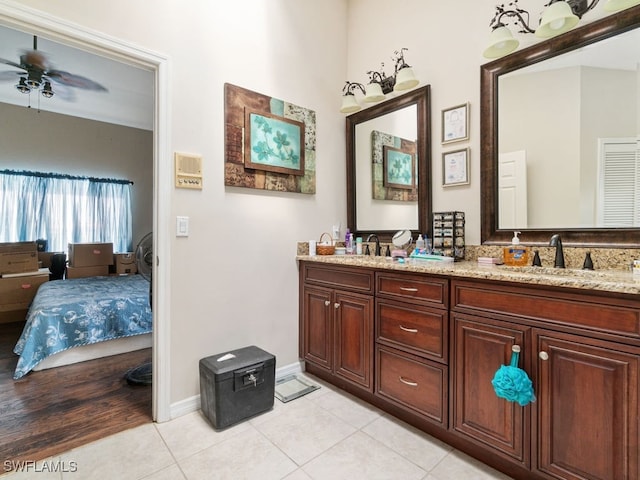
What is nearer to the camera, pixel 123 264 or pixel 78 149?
pixel 123 264

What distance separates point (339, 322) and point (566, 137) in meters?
1.71

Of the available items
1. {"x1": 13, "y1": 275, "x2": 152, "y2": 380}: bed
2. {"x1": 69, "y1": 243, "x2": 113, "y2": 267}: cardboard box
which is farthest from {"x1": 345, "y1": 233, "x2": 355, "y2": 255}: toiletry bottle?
{"x1": 69, "y1": 243, "x2": 113, "y2": 267}: cardboard box

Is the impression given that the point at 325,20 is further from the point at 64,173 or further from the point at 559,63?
the point at 64,173

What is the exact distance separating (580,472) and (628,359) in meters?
0.49

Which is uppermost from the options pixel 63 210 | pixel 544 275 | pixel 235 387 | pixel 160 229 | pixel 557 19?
pixel 557 19

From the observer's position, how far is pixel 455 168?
6.92 ft

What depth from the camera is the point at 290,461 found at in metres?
1.53

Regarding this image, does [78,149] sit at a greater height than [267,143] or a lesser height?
greater

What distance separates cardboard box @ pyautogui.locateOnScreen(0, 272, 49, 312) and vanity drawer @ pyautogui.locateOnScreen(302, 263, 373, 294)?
12.5 feet

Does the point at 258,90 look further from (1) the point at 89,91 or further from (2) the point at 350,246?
(1) the point at 89,91

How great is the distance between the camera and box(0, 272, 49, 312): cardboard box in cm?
379

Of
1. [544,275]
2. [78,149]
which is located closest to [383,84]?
[544,275]

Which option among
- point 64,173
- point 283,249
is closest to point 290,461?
point 283,249

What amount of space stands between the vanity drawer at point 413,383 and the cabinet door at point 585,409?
43 cm
